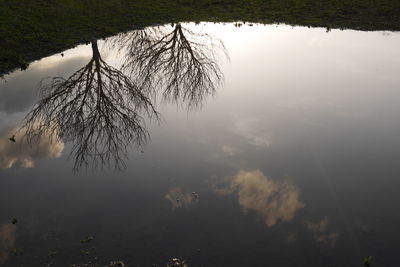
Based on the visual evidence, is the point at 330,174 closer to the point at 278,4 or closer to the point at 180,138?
the point at 180,138

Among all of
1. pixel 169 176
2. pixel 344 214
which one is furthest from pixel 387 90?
pixel 169 176

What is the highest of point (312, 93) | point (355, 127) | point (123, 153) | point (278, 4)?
point (278, 4)

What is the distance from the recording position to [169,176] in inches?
410

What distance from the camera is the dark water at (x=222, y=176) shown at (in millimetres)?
8234

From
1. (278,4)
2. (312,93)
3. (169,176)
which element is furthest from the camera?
(278,4)

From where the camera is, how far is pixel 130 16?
73.9 feet

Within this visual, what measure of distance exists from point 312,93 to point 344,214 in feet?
23.0

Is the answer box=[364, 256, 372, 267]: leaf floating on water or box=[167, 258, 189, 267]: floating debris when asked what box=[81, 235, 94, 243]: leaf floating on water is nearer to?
box=[167, 258, 189, 267]: floating debris

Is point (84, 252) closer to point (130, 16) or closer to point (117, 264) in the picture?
point (117, 264)

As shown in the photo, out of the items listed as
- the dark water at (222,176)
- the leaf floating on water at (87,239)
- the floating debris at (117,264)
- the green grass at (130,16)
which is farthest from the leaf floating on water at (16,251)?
the green grass at (130,16)

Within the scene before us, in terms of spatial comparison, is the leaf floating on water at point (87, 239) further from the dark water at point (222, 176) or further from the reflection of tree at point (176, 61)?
the reflection of tree at point (176, 61)

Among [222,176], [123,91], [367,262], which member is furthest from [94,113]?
[367,262]

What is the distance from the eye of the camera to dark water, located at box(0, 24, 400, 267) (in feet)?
27.0

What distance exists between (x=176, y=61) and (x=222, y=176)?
9.74 m
